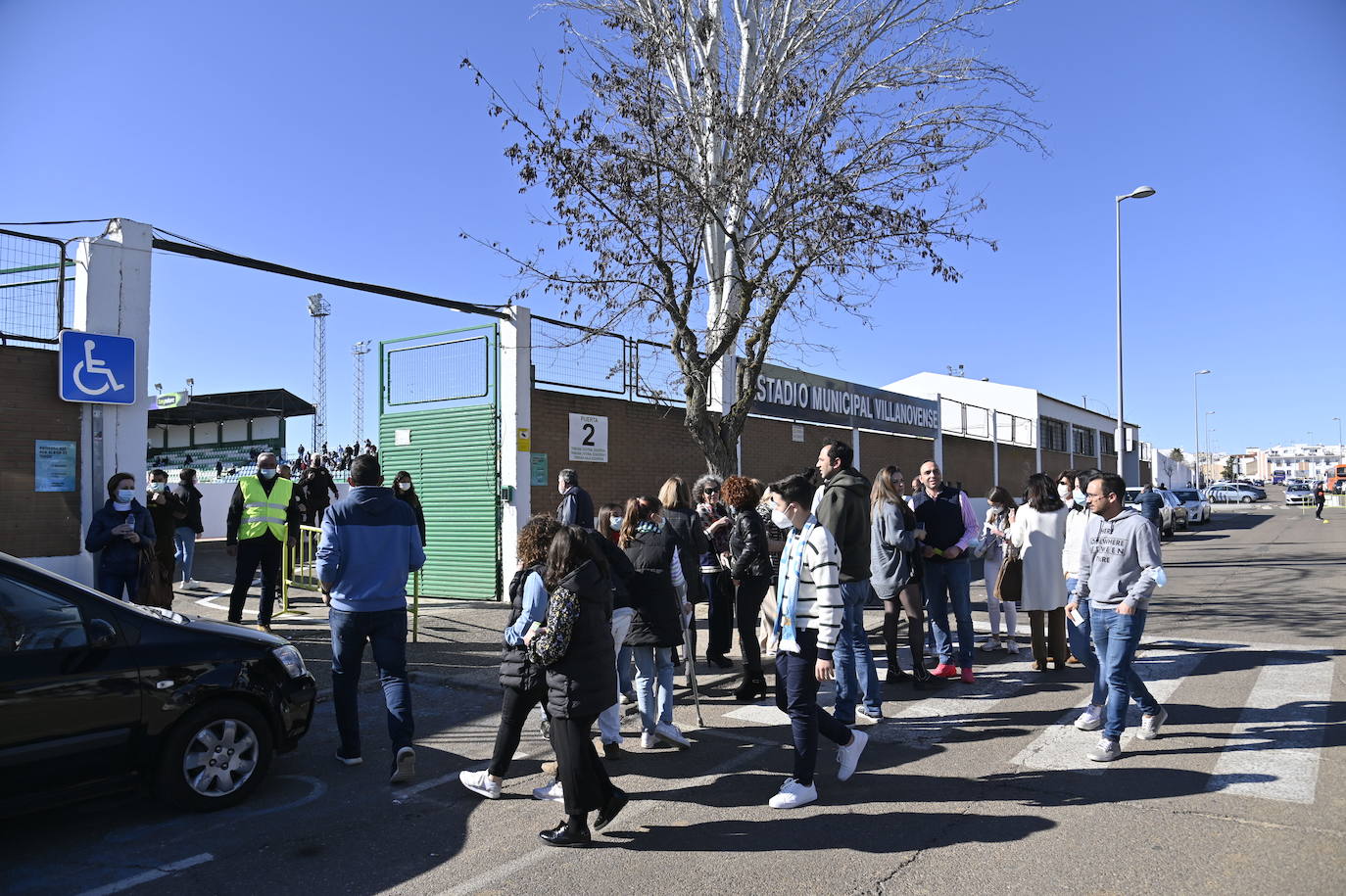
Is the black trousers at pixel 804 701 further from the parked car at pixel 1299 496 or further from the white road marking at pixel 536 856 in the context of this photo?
the parked car at pixel 1299 496

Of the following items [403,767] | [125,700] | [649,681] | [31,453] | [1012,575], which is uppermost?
[31,453]

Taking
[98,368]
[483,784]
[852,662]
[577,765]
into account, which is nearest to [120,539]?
[98,368]

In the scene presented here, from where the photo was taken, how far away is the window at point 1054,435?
39375 millimetres

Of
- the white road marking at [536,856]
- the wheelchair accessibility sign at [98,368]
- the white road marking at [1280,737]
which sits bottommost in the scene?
the white road marking at [536,856]

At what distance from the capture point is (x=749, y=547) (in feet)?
24.0

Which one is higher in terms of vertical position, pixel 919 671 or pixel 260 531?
pixel 260 531

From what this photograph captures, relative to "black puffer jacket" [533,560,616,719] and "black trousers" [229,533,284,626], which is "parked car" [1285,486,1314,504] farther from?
"black puffer jacket" [533,560,616,719]

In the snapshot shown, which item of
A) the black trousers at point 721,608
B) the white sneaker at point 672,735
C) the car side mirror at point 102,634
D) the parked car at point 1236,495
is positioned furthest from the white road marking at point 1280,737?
the parked car at point 1236,495

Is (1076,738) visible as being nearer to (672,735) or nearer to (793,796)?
(793,796)

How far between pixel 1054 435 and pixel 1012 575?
3606cm

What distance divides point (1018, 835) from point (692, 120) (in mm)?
10184

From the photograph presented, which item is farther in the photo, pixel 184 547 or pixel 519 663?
pixel 184 547

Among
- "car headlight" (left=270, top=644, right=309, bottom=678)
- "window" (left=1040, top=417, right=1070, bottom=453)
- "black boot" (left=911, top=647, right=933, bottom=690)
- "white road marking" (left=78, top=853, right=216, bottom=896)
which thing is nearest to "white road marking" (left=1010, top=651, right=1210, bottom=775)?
"black boot" (left=911, top=647, right=933, bottom=690)

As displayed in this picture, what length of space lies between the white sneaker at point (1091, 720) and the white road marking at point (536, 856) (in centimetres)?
243
